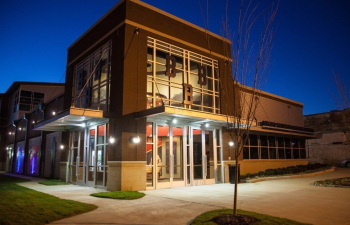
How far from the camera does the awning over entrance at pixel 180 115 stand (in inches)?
469

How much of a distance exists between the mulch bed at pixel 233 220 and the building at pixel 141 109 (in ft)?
19.6

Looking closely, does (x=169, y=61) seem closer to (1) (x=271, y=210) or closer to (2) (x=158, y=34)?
(2) (x=158, y=34)

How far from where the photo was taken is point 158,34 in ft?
49.0

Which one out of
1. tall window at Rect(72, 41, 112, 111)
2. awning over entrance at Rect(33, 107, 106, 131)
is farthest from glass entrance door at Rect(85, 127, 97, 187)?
tall window at Rect(72, 41, 112, 111)

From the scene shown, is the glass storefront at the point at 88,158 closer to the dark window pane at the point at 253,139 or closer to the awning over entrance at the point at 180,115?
the awning over entrance at the point at 180,115

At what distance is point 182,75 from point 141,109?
142 inches

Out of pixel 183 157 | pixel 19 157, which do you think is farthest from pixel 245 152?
pixel 19 157

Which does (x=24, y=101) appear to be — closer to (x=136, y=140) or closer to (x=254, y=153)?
(x=136, y=140)

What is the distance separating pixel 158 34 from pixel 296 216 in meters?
11.0

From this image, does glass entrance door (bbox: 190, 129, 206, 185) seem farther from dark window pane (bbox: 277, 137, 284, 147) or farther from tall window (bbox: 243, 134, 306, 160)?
dark window pane (bbox: 277, 137, 284, 147)

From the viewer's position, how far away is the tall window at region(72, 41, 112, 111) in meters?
14.8

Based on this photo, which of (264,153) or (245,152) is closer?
(245,152)

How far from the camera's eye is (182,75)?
15820 millimetres

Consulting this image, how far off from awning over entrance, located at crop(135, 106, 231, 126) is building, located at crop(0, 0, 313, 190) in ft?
0.15
